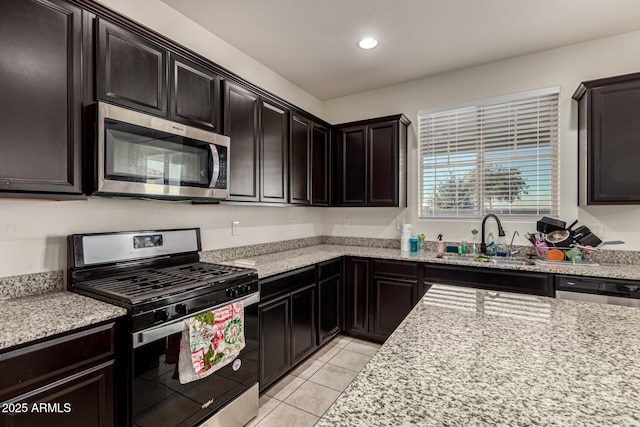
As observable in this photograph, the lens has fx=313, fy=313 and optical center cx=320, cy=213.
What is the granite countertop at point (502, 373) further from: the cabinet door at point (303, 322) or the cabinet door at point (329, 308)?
the cabinet door at point (329, 308)

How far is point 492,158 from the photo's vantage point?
10.8ft

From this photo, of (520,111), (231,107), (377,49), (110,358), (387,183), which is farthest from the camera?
(387,183)

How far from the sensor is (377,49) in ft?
9.62

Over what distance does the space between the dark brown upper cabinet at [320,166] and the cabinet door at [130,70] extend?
1.74 m

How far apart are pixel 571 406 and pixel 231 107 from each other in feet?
8.00

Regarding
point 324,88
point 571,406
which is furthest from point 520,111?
point 571,406

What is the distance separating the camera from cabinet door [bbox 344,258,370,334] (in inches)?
128

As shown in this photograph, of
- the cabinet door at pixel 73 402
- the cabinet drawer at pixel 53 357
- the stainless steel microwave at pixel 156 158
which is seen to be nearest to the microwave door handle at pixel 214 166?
the stainless steel microwave at pixel 156 158

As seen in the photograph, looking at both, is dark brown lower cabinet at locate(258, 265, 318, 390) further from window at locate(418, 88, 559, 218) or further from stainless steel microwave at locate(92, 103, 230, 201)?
window at locate(418, 88, 559, 218)

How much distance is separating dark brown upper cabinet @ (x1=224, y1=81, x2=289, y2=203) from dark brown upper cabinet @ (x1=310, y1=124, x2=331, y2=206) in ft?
1.64

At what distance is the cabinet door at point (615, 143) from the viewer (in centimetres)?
244

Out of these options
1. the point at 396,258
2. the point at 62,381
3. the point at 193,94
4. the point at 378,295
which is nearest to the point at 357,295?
the point at 378,295

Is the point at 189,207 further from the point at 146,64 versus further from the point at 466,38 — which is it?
the point at 466,38

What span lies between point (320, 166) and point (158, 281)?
2224mm
